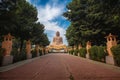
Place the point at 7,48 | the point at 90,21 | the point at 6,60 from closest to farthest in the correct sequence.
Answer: the point at 6,60
the point at 7,48
the point at 90,21

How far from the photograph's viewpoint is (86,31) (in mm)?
23672

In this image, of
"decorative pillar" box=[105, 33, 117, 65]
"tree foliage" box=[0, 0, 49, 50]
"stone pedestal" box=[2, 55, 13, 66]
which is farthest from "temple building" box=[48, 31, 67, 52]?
"stone pedestal" box=[2, 55, 13, 66]


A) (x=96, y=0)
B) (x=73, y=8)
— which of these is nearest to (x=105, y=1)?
(x=96, y=0)

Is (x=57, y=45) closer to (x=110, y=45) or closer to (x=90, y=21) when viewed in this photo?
(x=90, y=21)

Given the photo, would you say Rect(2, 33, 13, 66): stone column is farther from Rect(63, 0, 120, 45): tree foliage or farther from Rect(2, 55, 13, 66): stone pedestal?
Rect(63, 0, 120, 45): tree foliage

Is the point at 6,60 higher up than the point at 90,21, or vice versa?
the point at 90,21

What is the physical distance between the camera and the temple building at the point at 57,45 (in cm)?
10957

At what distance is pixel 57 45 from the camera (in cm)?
11338

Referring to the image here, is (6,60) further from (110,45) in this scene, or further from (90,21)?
(90,21)

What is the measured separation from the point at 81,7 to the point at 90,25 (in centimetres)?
530

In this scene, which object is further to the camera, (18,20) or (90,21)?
(90,21)

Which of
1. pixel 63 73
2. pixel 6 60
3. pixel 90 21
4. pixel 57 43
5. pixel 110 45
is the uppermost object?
pixel 57 43

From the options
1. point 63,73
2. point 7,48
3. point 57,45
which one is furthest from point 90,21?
point 57,45

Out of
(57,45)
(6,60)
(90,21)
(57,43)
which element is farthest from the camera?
(57,43)
